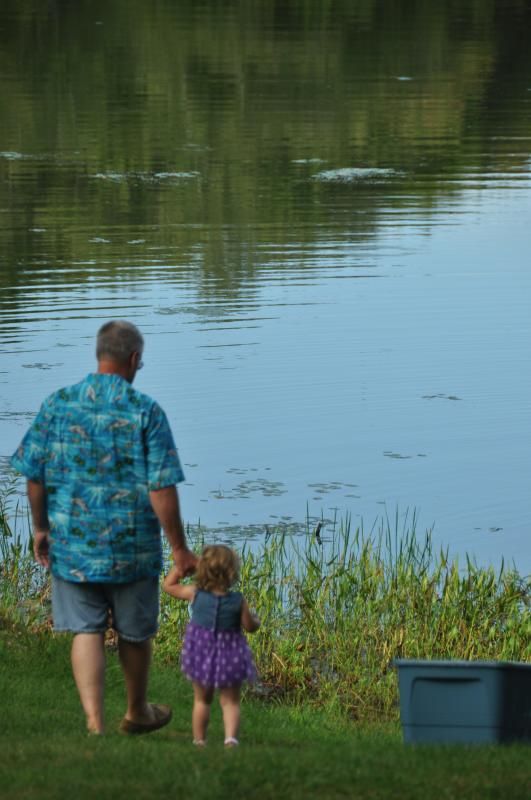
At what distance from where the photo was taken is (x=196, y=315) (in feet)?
66.7

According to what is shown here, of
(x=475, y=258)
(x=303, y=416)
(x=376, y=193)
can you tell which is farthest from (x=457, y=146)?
(x=303, y=416)

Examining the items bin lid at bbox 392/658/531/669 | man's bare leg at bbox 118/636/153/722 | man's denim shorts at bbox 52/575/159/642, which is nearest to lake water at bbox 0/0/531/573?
bin lid at bbox 392/658/531/669

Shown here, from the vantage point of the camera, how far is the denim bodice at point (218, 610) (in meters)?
7.00

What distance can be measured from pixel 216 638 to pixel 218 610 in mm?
124

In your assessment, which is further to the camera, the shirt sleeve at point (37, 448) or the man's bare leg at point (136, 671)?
the man's bare leg at point (136, 671)

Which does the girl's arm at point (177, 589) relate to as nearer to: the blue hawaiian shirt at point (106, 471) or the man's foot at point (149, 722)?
the blue hawaiian shirt at point (106, 471)

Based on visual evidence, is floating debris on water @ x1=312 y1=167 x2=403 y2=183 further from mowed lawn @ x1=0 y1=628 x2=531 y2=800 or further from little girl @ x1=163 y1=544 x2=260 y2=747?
little girl @ x1=163 y1=544 x2=260 y2=747

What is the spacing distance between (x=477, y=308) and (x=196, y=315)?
10.8 feet

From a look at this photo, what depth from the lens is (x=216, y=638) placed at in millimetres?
7051

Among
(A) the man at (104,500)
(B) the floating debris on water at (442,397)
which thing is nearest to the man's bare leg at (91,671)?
(A) the man at (104,500)

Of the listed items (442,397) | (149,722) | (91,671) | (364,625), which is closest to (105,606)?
(91,671)

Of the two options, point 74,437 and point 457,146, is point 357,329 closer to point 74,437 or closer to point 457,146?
point 74,437

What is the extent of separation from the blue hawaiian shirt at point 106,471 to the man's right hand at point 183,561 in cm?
11

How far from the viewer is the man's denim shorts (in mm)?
7016
